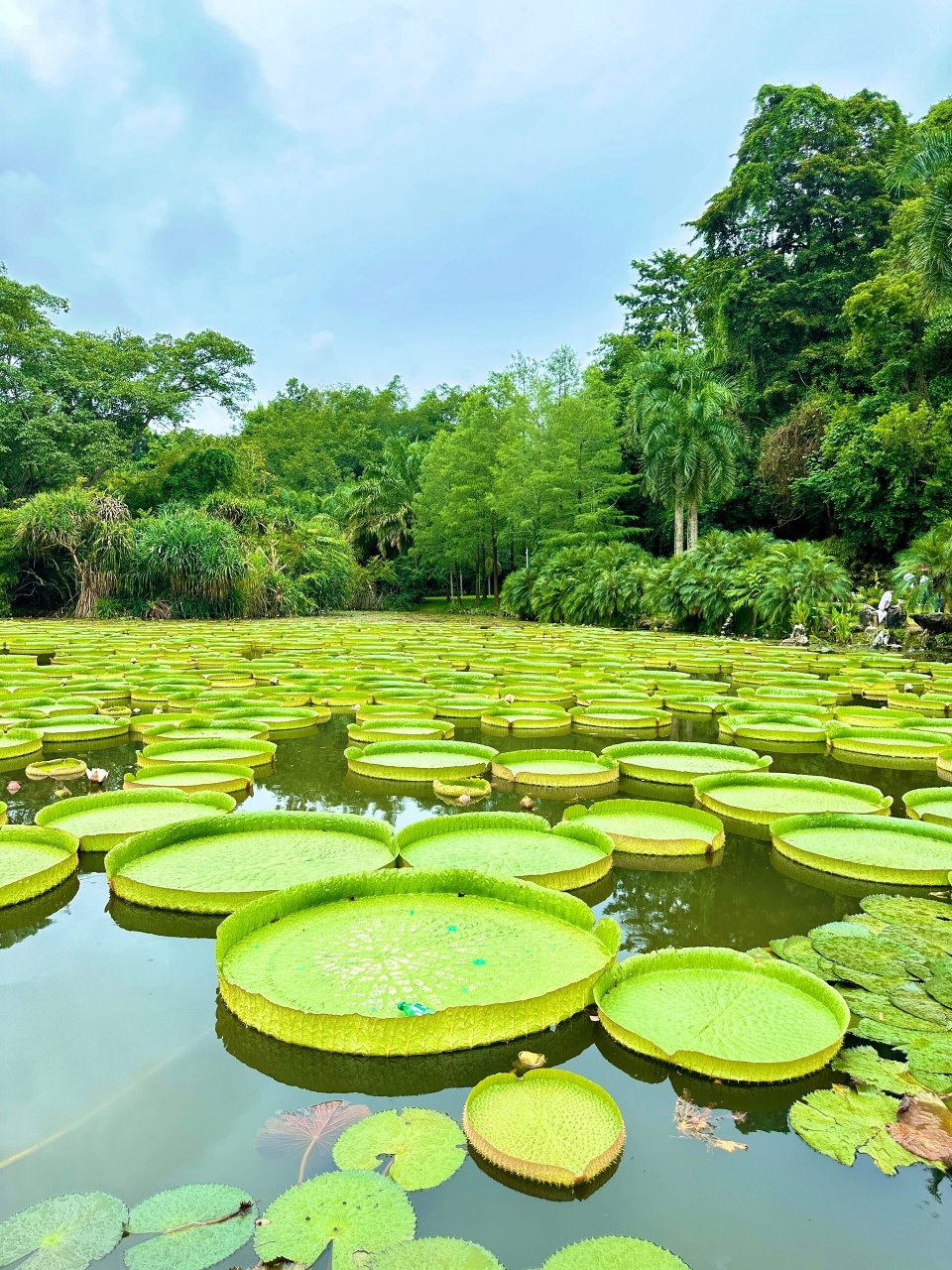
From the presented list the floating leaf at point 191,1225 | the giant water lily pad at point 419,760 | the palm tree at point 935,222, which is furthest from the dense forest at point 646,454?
the floating leaf at point 191,1225

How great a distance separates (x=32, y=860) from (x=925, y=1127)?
255cm

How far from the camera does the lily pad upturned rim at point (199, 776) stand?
3.37 metres

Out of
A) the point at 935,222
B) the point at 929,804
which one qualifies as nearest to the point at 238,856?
the point at 929,804

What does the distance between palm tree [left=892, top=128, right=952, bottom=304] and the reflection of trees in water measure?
14.4 meters

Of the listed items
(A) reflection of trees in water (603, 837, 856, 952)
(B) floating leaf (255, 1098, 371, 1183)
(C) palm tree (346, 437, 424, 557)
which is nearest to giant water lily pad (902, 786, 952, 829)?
(A) reflection of trees in water (603, 837, 856, 952)

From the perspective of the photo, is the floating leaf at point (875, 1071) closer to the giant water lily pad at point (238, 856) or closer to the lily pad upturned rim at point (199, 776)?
the giant water lily pad at point (238, 856)

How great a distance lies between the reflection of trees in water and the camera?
213 centimetres

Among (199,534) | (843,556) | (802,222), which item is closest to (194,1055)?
(199,534)

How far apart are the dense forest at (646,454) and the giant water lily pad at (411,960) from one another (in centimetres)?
1139

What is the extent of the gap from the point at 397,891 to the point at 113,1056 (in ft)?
2.69

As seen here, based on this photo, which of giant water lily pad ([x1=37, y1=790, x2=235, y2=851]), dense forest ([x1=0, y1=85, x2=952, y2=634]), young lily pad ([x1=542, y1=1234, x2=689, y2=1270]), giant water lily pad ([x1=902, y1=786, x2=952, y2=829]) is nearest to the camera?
young lily pad ([x1=542, y1=1234, x2=689, y2=1270])

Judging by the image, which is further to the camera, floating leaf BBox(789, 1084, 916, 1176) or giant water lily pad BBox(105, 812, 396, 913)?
giant water lily pad BBox(105, 812, 396, 913)

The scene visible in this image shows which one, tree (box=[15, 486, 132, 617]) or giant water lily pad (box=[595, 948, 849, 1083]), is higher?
tree (box=[15, 486, 132, 617])

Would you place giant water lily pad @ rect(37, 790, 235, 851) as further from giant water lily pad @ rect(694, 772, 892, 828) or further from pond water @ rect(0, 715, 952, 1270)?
giant water lily pad @ rect(694, 772, 892, 828)
